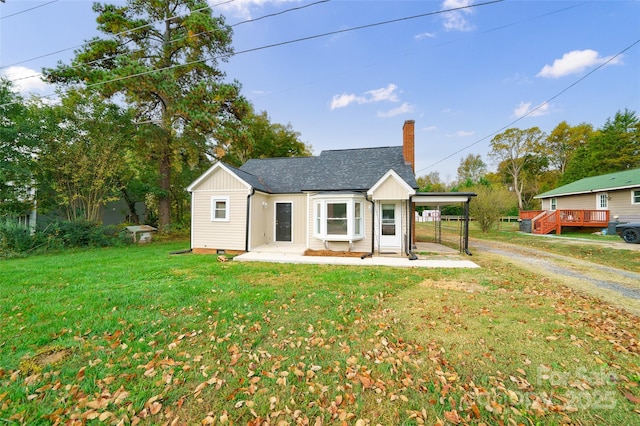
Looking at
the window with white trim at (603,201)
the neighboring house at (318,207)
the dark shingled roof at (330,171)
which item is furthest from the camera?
the window with white trim at (603,201)

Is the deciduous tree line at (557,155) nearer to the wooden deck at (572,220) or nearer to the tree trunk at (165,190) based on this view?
the wooden deck at (572,220)

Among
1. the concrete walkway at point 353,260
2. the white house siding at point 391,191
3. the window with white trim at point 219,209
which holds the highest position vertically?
the white house siding at point 391,191

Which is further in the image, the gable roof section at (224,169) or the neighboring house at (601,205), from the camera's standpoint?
the neighboring house at (601,205)

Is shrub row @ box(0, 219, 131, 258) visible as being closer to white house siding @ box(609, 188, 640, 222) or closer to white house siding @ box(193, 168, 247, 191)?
white house siding @ box(193, 168, 247, 191)

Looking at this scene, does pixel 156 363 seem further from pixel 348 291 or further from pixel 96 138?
pixel 96 138

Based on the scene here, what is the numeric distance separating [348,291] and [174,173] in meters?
17.8

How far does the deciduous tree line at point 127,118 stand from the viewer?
11133 millimetres

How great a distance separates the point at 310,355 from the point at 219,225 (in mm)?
9293

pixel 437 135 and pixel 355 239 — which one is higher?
pixel 437 135

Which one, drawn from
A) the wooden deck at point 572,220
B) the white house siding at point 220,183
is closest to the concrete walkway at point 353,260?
the white house siding at point 220,183

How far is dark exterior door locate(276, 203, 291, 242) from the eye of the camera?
41.4 feet

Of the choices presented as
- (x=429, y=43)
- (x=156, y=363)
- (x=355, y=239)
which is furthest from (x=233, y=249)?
(x=429, y=43)

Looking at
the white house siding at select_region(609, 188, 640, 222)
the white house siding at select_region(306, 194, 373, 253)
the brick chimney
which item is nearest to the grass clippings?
the white house siding at select_region(306, 194, 373, 253)

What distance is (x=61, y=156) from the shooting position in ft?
37.5
